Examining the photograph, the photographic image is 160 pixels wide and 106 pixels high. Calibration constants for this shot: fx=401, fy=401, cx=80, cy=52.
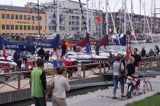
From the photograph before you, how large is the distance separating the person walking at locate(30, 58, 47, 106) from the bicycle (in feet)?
23.8

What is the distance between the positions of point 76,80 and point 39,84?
13.5 metres

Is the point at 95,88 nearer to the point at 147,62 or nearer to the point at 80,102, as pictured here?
the point at 80,102

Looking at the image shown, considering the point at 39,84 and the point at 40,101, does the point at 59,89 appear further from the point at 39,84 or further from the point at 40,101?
the point at 40,101

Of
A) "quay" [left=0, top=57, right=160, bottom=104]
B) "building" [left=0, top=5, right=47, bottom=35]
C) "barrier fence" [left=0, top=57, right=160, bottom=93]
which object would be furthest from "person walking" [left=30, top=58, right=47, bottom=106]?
"building" [left=0, top=5, right=47, bottom=35]

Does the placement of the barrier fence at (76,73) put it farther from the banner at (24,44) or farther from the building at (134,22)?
the building at (134,22)

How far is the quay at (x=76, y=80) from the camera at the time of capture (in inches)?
763

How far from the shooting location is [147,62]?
118 ft

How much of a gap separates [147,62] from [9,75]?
18832 mm

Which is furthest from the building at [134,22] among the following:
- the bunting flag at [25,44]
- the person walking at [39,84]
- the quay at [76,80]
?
the person walking at [39,84]

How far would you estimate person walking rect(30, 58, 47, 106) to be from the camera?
11.2 metres

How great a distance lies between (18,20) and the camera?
144 m

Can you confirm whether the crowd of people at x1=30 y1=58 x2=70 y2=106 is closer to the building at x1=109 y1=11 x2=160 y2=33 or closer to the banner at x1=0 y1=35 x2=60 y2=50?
Answer: the banner at x1=0 y1=35 x2=60 y2=50

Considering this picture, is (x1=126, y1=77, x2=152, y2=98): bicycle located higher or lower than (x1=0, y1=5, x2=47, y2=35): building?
lower

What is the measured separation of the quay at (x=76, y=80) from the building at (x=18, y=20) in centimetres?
10563
